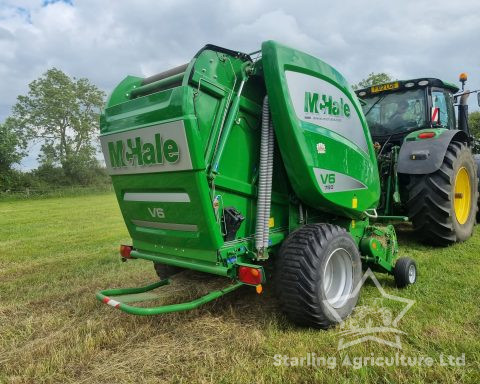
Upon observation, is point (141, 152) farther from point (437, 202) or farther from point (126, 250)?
point (437, 202)

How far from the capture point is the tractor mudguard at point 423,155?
4.79 meters

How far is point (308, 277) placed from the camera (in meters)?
2.81

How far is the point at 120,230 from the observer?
875 centimetres

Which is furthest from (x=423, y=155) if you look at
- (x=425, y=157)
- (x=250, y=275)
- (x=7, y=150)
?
(x=7, y=150)

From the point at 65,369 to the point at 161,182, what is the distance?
1.42 meters

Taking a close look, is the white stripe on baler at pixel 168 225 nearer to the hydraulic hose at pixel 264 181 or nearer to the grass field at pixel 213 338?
the hydraulic hose at pixel 264 181

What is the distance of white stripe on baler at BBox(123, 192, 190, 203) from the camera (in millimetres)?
2832

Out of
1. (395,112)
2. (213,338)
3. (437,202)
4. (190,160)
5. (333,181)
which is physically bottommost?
(213,338)

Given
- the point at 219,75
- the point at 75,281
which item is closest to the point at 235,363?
the point at 219,75

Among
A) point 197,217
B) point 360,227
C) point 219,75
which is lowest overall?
point 360,227

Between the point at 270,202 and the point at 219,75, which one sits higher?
the point at 219,75

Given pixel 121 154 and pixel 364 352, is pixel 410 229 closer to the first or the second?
pixel 364 352

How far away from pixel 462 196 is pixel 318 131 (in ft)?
11.7

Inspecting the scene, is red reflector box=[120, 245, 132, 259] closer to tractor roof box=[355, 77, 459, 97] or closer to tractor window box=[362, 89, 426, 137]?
tractor window box=[362, 89, 426, 137]
